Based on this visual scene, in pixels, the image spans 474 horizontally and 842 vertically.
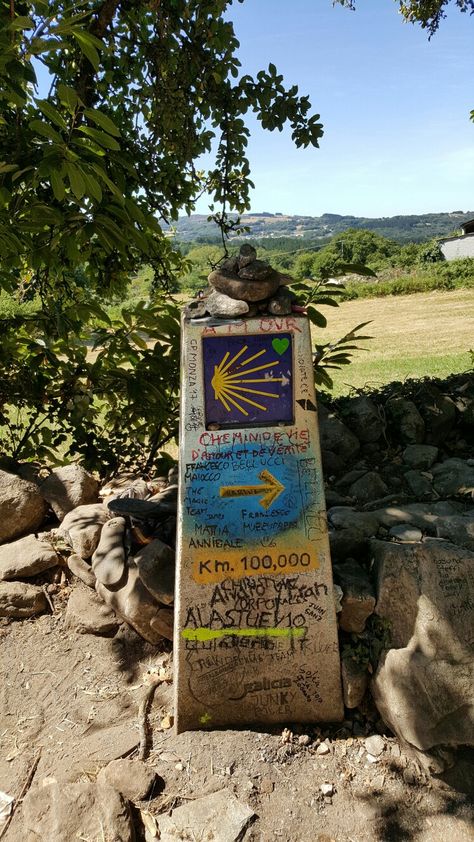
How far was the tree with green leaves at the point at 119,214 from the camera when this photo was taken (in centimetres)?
343

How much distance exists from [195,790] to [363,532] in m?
1.55

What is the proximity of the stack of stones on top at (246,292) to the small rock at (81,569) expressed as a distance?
1.86 m

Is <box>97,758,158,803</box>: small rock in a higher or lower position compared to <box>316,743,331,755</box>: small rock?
higher

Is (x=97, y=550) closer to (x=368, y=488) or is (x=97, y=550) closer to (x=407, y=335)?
(x=368, y=488)

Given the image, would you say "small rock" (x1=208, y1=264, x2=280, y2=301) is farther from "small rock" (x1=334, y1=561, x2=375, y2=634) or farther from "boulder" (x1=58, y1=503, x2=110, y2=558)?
"boulder" (x1=58, y1=503, x2=110, y2=558)

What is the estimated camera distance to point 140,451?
4.98 metres

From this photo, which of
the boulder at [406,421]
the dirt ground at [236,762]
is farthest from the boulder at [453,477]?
the dirt ground at [236,762]

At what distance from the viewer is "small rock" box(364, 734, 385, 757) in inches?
112

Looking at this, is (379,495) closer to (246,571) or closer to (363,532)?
(363,532)

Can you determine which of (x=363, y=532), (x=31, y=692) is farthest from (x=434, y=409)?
(x=31, y=692)

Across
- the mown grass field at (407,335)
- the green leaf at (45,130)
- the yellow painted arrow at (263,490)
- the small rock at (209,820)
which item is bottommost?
the mown grass field at (407,335)

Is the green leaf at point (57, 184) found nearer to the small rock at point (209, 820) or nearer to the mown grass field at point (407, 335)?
the small rock at point (209, 820)

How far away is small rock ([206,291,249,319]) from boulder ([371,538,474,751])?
142cm

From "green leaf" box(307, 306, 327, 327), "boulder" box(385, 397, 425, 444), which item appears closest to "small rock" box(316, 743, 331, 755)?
"green leaf" box(307, 306, 327, 327)
